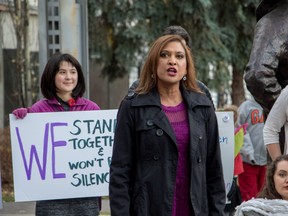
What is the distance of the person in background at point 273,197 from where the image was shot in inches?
175

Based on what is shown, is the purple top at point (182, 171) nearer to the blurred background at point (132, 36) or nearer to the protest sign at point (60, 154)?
the protest sign at point (60, 154)

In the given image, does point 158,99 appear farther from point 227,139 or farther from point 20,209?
point 20,209

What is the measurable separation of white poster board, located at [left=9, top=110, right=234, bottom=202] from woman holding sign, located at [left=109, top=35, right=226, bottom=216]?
1826 millimetres

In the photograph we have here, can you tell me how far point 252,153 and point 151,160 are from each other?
518 cm

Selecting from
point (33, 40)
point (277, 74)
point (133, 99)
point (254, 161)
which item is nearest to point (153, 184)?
point (133, 99)

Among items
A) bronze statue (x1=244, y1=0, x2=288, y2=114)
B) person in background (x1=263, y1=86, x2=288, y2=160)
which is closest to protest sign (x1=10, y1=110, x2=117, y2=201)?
bronze statue (x1=244, y1=0, x2=288, y2=114)

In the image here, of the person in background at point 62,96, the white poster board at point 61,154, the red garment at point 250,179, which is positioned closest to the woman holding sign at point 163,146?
the person in background at point 62,96

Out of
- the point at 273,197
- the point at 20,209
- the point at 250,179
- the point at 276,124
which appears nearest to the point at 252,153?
the point at 250,179

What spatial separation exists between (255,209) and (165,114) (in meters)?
0.71

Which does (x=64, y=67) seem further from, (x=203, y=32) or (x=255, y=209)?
(x=203, y=32)

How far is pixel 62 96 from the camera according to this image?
242 inches

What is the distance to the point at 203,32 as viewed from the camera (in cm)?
1695

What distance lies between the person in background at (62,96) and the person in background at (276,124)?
1443 mm

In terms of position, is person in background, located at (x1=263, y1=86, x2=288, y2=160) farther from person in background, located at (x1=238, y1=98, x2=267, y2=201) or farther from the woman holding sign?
person in background, located at (x1=238, y1=98, x2=267, y2=201)
